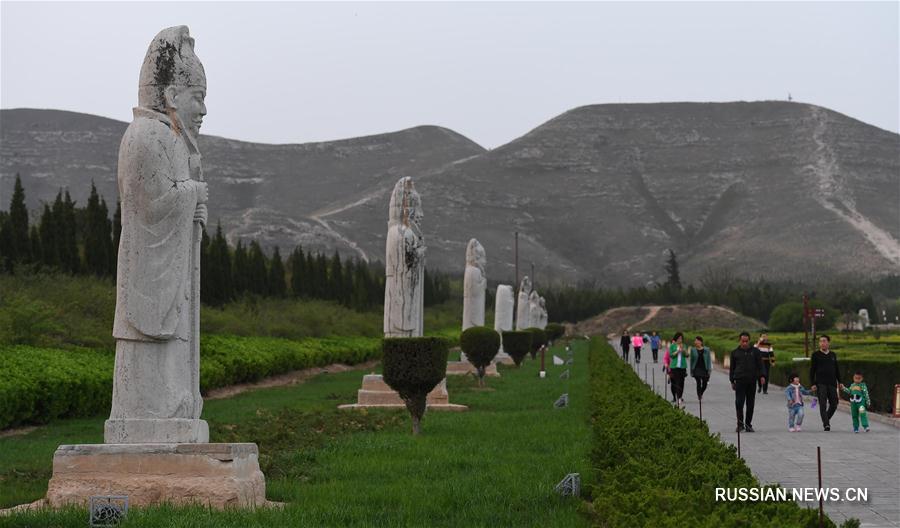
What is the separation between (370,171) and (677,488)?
19429 cm

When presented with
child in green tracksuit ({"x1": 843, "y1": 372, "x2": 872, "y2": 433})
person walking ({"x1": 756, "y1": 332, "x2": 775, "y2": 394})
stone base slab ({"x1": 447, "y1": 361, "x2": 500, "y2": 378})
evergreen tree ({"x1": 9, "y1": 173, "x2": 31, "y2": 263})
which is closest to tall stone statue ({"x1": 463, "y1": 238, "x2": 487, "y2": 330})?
stone base slab ({"x1": 447, "y1": 361, "x2": 500, "y2": 378})

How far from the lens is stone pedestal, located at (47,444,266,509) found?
24.9 feet

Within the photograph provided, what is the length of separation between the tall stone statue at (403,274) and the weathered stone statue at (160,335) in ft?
30.2

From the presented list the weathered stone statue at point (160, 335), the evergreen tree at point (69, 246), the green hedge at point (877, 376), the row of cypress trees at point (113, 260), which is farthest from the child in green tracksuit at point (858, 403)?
the evergreen tree at point (69, 246)

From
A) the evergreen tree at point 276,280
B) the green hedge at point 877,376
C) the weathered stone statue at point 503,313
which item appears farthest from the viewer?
the evergreen tree at point 276,280

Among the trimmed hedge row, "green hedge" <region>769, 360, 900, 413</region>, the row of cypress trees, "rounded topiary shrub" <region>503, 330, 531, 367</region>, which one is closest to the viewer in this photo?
the trimmed hedge row

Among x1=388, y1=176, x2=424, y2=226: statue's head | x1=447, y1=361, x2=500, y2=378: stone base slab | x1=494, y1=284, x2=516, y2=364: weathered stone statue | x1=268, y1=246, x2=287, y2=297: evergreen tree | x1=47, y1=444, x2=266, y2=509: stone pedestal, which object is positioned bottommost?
x1=447, y1=361, x2=500, y2=378: stone base slab

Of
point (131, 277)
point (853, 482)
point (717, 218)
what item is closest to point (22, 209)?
point (131, 277)

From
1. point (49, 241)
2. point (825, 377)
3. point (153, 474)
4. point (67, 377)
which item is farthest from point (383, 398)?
point (49, 241)

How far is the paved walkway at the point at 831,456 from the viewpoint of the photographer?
28.2 feet

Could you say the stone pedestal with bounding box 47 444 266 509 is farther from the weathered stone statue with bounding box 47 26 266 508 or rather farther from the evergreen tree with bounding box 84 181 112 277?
the evergreen tree with bounding box 84 181 112 277

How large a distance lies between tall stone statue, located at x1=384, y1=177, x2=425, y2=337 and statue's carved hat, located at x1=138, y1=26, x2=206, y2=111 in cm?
939

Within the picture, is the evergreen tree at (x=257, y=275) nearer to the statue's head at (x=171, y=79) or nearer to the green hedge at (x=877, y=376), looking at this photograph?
the green hedge at (x=877, y=376)

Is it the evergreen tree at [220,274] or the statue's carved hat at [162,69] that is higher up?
the statue's carved hat at [162,69]
